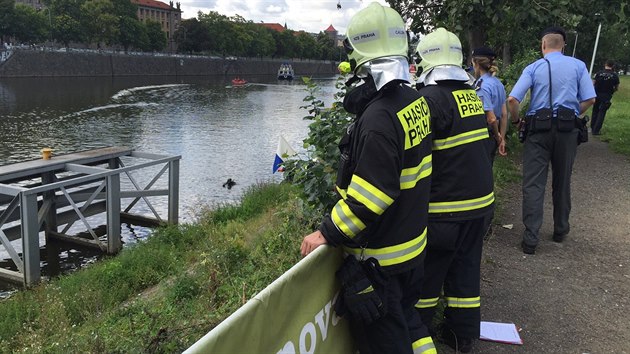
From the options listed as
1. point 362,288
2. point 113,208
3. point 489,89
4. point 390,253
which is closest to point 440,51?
point 390,253

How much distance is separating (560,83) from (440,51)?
6.81 feet

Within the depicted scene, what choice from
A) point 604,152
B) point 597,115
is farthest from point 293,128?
point 604,152

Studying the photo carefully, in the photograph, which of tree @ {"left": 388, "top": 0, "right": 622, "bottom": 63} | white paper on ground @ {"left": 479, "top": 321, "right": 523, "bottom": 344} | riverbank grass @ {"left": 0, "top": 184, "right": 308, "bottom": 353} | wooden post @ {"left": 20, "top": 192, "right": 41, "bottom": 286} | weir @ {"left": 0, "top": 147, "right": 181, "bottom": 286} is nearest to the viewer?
white paper on ground @ {"left": 479, "top": 321, "right": 523, "bottom": 344}

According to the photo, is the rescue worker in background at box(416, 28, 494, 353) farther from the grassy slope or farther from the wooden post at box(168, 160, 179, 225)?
the wooden post at box(168, 160, 179, 225)

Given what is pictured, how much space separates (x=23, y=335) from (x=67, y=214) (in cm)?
515

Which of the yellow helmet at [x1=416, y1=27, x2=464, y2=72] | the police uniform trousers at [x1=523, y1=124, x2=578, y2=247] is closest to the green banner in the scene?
the yellow helmet at [x1=416, y1=27, x2=464, y2=72]

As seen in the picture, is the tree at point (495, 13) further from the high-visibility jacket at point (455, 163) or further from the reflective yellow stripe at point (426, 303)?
the reflective yellow stripe at point (426, 303)

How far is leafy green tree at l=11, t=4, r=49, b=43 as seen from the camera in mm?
62156

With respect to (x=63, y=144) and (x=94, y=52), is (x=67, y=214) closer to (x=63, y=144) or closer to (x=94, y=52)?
(x=63, y=144)

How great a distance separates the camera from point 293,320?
2094mm

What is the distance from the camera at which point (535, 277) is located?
4.48 meters

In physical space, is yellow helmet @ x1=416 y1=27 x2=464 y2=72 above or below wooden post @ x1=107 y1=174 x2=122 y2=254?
above

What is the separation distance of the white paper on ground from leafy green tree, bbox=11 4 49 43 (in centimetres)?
7097

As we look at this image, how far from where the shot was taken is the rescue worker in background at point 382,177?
2205 mm
